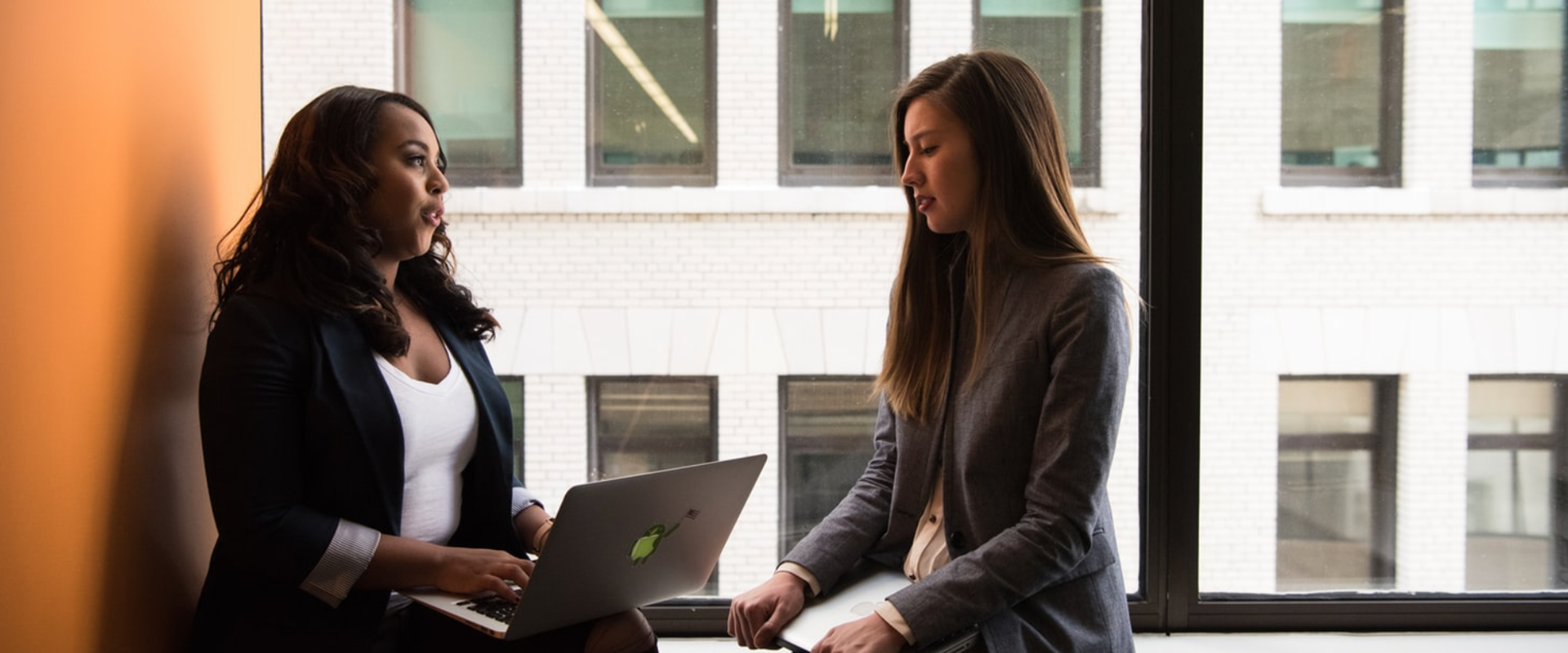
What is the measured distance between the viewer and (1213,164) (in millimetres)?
2582

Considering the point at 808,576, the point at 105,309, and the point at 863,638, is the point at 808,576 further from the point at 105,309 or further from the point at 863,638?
the point at 105,309

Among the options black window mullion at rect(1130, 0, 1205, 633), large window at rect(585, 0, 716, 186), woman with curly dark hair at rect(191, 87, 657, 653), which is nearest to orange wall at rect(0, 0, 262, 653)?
woman with curly dark hair at rect(191, 87, 657, 653)

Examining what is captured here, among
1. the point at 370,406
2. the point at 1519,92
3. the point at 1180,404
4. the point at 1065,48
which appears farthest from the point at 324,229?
the point at 1519,92

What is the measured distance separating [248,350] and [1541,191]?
9.32 feet

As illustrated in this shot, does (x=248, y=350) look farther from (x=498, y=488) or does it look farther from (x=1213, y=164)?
(x=1213, y=164)

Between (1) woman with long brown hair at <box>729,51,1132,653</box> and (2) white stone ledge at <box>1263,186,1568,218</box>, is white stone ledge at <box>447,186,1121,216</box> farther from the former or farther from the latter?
(1) woman with long brown hair at <box>729,51,1132,653</box>

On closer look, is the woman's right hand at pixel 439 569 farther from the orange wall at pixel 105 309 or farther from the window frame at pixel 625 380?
the window frame at pixel 625 380

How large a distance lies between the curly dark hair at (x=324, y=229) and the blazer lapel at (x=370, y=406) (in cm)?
4

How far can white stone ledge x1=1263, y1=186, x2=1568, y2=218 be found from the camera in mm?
2598

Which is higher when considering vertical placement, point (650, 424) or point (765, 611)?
point (650, 424)

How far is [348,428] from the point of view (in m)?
1.59

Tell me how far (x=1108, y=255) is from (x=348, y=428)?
177cm

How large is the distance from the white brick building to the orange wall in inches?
27.4

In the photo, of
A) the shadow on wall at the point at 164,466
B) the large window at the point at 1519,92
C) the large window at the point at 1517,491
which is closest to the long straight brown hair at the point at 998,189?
the shadow on wall at the point at 164,466
